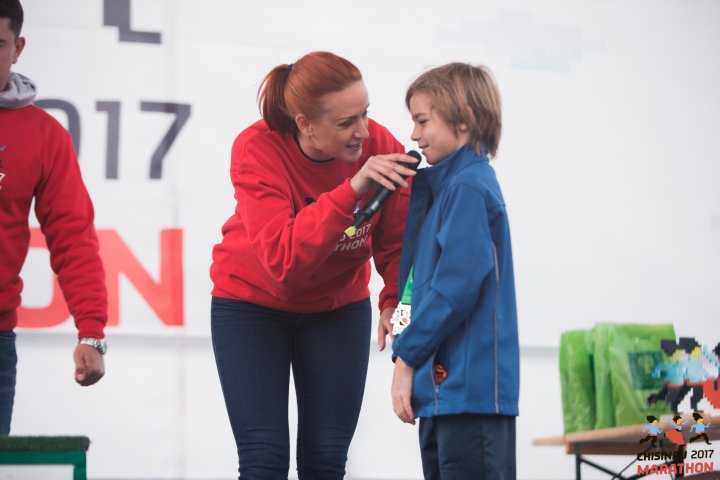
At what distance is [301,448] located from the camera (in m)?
1.83

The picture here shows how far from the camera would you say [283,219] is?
1.72 metres

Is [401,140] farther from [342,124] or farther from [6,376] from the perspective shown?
[6,376]

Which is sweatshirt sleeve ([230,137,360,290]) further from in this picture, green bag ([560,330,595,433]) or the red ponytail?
green bag ([560,330,595,433])

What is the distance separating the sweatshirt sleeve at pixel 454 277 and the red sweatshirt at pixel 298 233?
20 cm

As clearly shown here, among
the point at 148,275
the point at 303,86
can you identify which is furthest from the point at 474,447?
the point at 148,275

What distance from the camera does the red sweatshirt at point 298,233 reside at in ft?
5.41

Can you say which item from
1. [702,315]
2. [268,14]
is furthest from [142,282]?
[702,315]

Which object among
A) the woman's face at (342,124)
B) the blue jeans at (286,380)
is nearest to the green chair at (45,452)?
the blue jeans at (286,380)

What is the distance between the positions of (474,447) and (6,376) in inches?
37.9

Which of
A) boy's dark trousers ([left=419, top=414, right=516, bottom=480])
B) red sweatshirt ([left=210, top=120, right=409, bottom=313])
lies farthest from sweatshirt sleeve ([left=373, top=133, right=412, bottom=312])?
boy's dark trousers ([left=419, top=414, right=516, bottom=480])

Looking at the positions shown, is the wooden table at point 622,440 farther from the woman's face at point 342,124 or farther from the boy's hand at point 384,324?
the woman's face at point 342,124

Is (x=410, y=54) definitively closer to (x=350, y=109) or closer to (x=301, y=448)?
(x=350, y=109)

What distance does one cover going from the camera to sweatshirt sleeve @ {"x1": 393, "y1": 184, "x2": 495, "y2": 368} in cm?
153

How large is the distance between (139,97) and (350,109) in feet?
3.58
